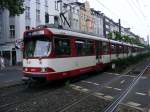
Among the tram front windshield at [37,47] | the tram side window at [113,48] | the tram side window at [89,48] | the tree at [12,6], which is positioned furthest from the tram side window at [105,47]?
the tram front windshield at [37,47]

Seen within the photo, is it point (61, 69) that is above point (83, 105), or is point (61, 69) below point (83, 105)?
above

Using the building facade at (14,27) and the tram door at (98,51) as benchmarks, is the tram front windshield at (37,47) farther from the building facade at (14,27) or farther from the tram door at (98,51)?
the building facade at (14,27)

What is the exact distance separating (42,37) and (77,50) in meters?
3.18

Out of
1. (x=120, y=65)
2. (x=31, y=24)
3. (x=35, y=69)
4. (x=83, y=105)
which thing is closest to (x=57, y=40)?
(x=35, y=69)

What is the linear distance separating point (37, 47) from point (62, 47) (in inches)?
49.6

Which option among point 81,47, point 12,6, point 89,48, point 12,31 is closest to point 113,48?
point 89,48

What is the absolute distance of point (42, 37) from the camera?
52.4 ft

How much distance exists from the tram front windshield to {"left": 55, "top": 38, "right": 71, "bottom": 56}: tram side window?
48 cm

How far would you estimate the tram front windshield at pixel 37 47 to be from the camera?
15.7 m

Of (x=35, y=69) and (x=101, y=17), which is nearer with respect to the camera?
(x=35, y=69)

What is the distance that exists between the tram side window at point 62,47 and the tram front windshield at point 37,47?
48 cm

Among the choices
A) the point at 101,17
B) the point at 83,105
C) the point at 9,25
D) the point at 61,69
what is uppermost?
the point at 101,17

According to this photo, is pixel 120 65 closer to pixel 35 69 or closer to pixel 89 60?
pixel 89 60

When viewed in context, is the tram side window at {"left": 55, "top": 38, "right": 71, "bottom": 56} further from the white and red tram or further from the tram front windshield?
the tram front windshield
